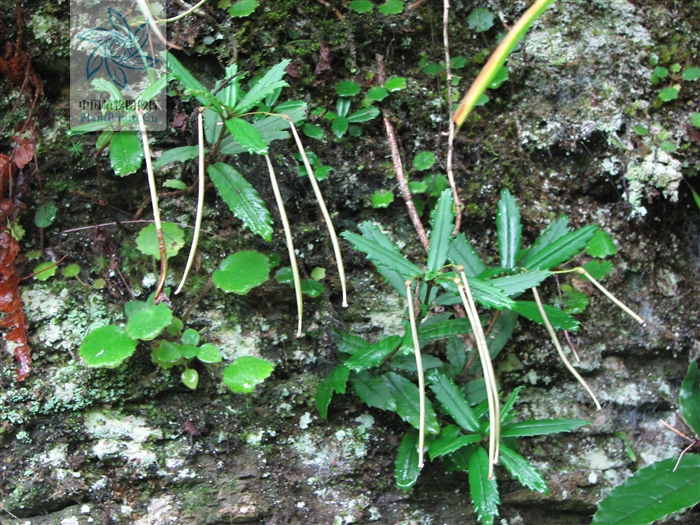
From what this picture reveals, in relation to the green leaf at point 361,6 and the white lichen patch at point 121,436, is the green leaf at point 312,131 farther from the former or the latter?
the white lichen patch at point 121,436

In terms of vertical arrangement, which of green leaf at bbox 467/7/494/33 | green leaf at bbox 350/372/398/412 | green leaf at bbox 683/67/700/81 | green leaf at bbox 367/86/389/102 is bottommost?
green leaf at bbox 350/372/398/412

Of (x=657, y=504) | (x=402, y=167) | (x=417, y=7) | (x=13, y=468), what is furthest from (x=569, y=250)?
(x=13, y=468)

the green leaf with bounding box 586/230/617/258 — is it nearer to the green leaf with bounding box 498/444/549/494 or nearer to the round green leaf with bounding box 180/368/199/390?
the green leaf with bounding box 498/444/549/494

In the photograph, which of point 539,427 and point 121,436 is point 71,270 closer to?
point 121,436

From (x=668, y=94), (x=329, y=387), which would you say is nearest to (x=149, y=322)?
(x=329, y=387)

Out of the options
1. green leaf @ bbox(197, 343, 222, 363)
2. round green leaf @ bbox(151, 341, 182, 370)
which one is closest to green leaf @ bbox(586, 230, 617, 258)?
green leaf @ bbox(197, 343, 222, 363)

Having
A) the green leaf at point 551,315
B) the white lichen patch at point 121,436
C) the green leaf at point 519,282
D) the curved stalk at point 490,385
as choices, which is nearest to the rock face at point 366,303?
the white lichen patch at point 121,436

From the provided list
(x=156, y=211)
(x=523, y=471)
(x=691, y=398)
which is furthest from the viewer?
(x=691, y=398)
